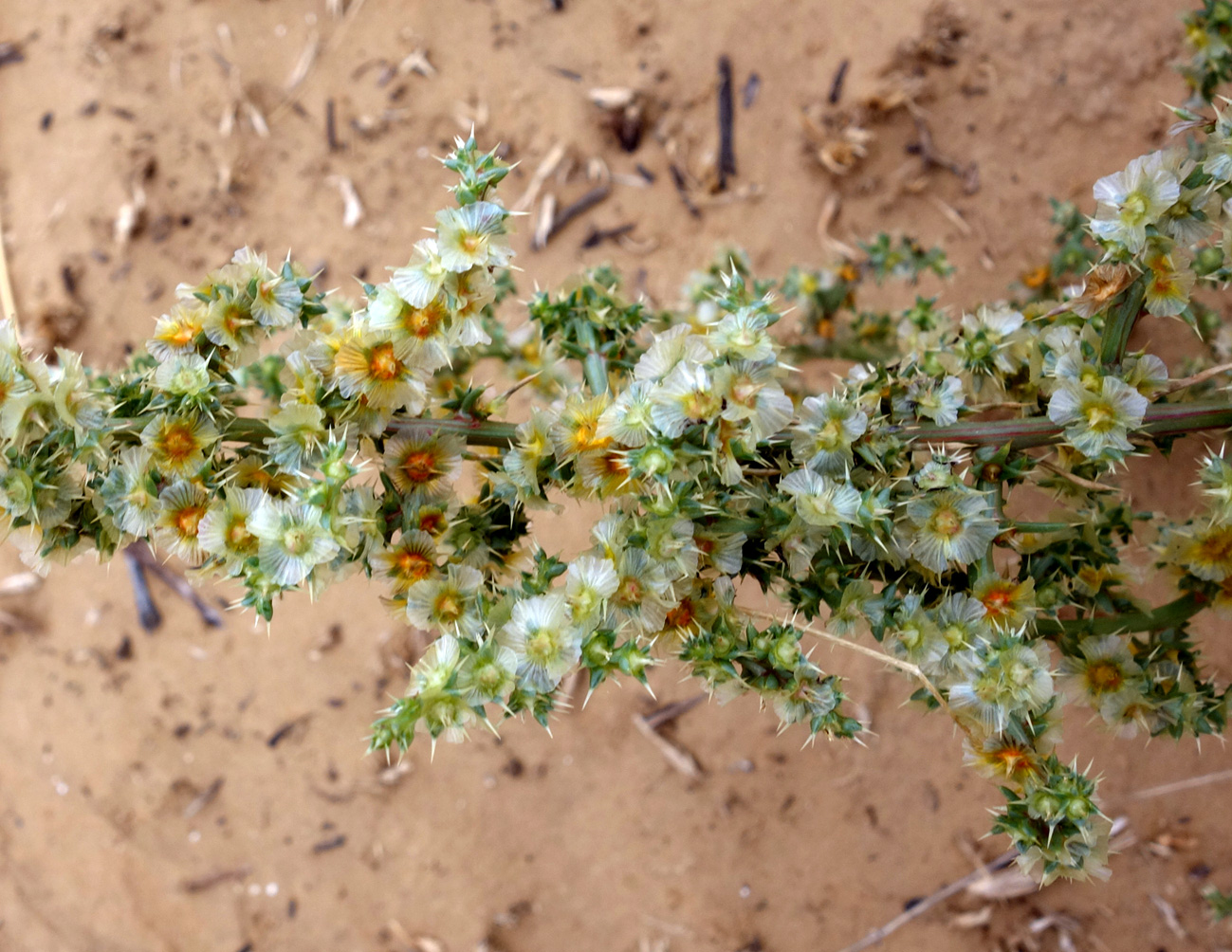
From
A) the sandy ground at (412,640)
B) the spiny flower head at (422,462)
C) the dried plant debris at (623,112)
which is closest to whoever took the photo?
the spiny flower head at (422,462)

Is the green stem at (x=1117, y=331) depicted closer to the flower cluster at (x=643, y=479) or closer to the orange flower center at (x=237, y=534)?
the flower cluster at (x=643, y=479)

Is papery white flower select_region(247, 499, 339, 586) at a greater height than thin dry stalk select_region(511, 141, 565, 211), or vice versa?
papery white flower select_region(247, 499, 339, 586)

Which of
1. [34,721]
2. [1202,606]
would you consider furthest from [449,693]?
[34,721]

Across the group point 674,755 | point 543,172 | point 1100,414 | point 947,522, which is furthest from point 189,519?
point 543,172

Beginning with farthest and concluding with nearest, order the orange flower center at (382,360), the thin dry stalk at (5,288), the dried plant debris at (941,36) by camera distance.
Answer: the thin dry stalk at (5,288) < the dried plant debris at (941,36) < the orange flower center at (382,360)

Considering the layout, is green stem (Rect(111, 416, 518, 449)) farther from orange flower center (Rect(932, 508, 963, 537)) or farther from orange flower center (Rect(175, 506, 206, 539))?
orange flower center (Rect(932, 508, 963, 537))

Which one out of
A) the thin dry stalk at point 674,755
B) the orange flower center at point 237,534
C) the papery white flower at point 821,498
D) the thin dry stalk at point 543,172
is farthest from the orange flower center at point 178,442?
the thin dry stalk at point 543,172

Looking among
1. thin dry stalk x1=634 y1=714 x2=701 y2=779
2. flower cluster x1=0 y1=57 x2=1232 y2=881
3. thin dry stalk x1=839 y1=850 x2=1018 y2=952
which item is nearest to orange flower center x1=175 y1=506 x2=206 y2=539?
flower cluster x1=0 y1=57 x2=1232 y2=881
